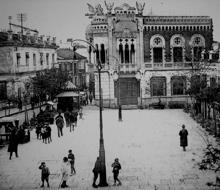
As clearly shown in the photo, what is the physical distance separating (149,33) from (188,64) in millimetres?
4813

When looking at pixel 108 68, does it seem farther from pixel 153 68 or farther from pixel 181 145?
pixel 181 145

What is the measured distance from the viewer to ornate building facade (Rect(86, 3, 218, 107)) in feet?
112

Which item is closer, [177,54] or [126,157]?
[126,157]

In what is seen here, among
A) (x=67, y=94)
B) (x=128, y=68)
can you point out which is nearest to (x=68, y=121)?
(x=67, y=94)

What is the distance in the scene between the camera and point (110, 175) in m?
14.0

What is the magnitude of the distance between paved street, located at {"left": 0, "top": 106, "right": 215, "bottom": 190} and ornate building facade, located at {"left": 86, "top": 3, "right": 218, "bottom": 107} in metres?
10.5

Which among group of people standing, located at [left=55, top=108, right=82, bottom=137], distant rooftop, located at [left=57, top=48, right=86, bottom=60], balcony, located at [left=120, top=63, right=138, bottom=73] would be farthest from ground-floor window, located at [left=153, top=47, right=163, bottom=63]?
group of people standing, located at [left=55, top=108, right=82, bottom=137]

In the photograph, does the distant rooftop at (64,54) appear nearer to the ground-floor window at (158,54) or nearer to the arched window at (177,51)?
the ground-floor window at (158,54)

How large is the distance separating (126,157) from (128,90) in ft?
62.8

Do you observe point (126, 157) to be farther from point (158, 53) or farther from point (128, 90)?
point (158, 53)

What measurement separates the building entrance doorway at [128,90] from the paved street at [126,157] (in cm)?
1023

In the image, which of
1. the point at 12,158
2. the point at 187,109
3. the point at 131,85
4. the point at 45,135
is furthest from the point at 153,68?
the point at 12,158

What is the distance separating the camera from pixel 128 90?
34.8 meters

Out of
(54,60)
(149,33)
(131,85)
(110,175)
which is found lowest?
(110,175)
